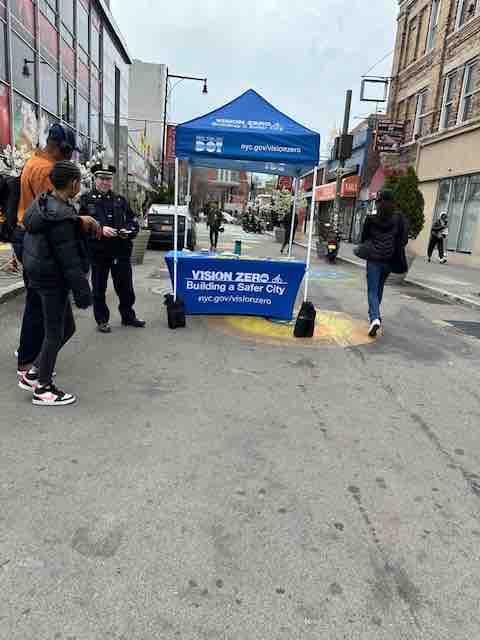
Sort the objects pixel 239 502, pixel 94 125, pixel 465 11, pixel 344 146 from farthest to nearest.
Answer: pixel 94 125
pixel 344 146
pixel 465 11
pixel 239 502

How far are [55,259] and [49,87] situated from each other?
19.9 metres

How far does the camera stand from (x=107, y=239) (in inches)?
241

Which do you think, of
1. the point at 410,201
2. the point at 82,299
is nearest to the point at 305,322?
the point at 82,299

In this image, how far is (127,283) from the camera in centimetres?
647

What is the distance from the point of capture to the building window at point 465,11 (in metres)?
18.7

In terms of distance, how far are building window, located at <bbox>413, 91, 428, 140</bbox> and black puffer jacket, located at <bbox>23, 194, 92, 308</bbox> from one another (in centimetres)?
2216

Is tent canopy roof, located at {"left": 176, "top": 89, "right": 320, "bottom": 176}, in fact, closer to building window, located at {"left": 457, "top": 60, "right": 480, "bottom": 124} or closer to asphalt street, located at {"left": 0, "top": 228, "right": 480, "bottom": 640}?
asphalt street, located at {"left": 0, "top": 228, "right": 480, "bottom": 640}

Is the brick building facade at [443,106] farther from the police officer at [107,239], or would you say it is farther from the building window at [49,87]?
the building window at [49,87]

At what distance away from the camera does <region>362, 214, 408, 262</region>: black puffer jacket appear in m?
6.79

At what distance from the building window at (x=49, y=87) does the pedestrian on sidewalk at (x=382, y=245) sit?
17218 millimetres

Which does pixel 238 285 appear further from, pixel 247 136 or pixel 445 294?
pixel 445 294

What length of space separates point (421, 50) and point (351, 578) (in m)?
26.0

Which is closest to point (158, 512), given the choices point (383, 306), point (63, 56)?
point (383, 306)

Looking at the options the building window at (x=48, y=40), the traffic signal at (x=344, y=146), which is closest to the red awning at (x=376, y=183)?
the traffic signal at (x=344, y=146)
